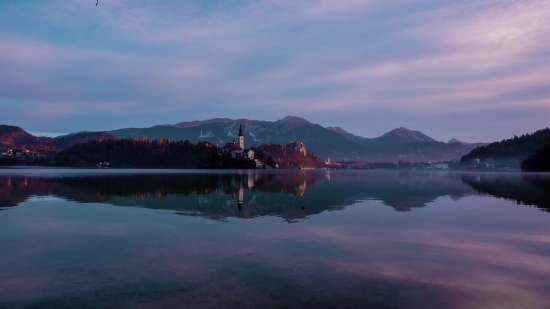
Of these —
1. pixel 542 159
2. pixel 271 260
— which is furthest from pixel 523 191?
pixel 542 159

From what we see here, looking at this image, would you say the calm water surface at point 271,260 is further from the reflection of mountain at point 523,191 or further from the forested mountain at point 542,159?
the forested mountain at point 542,159

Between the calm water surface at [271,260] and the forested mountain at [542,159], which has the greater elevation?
the forested mountain at [542,159]

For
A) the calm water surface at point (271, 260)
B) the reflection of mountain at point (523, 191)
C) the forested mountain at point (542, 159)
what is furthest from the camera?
the forested mountain at point (542, 159)

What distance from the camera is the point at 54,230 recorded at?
2252 cm

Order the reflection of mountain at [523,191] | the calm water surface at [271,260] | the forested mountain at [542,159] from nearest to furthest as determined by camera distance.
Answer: the calm water surface at [271,260] < the reflection of mountain at [523,191] < the forested mountain at [542,159]

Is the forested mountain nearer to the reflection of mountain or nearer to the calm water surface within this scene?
the reflection of mountain

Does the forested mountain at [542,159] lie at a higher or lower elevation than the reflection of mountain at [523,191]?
higher

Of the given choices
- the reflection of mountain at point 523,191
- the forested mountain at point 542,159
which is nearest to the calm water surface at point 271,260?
the reflection of mountain at point 523,191

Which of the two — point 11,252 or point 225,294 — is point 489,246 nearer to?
point 225,294

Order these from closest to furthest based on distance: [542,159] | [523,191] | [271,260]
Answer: [271,260], [523,191], [542,159]

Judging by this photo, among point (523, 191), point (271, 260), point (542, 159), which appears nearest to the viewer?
point (271, 260)

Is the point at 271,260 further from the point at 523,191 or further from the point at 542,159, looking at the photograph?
the point at 542,159

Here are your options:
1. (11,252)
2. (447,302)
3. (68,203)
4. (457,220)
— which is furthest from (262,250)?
(68,203)

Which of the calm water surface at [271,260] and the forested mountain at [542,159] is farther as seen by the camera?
the forested mountain at [542,159]
